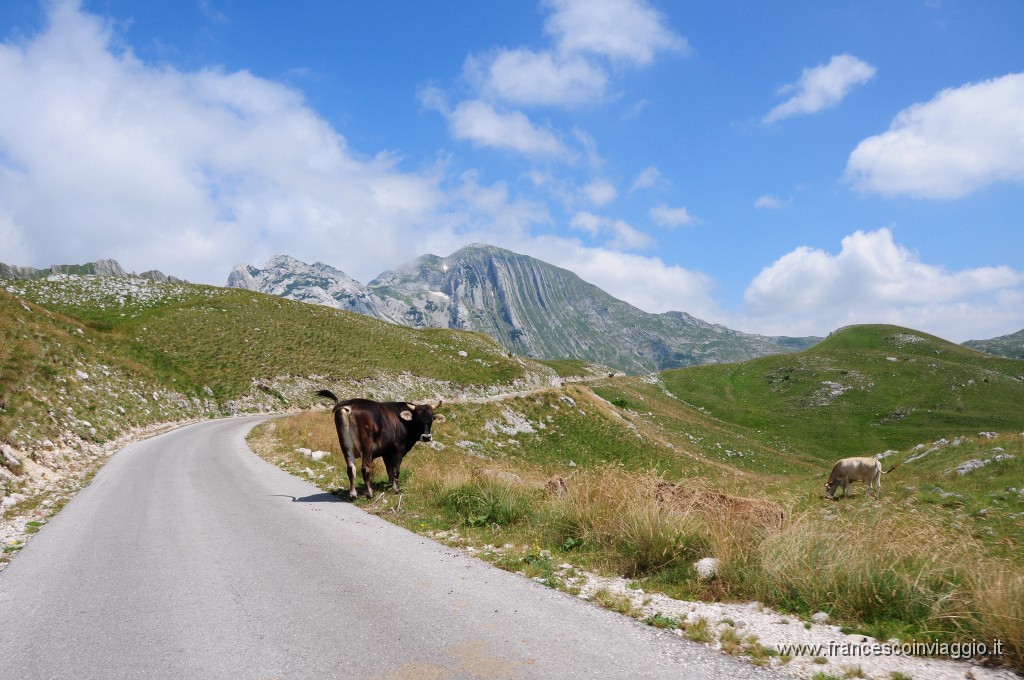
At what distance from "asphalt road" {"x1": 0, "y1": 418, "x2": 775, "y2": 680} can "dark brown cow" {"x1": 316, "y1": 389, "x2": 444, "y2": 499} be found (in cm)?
254

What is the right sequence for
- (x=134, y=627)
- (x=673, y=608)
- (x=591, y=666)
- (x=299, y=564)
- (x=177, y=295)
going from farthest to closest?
(x=177, y=295)
(x=299, y=564)
(x=673, y=608)
(x=134, y=627)
(x=591, y=666)

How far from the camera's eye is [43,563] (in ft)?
25.3

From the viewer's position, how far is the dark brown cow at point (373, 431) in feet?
41.8

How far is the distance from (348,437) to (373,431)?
2.31ft

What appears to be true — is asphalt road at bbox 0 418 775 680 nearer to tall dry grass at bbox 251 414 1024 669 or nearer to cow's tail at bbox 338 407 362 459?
tall dry grass at bbox 251 414 1024 669

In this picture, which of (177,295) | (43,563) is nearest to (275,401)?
(177,295)

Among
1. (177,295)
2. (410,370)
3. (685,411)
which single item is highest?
(177,295)

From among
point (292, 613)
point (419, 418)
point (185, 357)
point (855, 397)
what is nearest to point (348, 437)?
point (419, 418)

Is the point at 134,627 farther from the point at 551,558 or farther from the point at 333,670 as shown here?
the point at 551,558

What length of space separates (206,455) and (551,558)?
61.2 ft

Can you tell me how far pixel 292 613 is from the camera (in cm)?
575

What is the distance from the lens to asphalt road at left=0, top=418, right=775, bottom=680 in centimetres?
456

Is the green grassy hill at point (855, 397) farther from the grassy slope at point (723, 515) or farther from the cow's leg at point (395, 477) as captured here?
the cow's leg at point (395, 477)

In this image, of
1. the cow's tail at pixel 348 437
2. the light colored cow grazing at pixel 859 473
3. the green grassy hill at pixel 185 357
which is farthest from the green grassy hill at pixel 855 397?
the cow's tail at pixel 348 437
